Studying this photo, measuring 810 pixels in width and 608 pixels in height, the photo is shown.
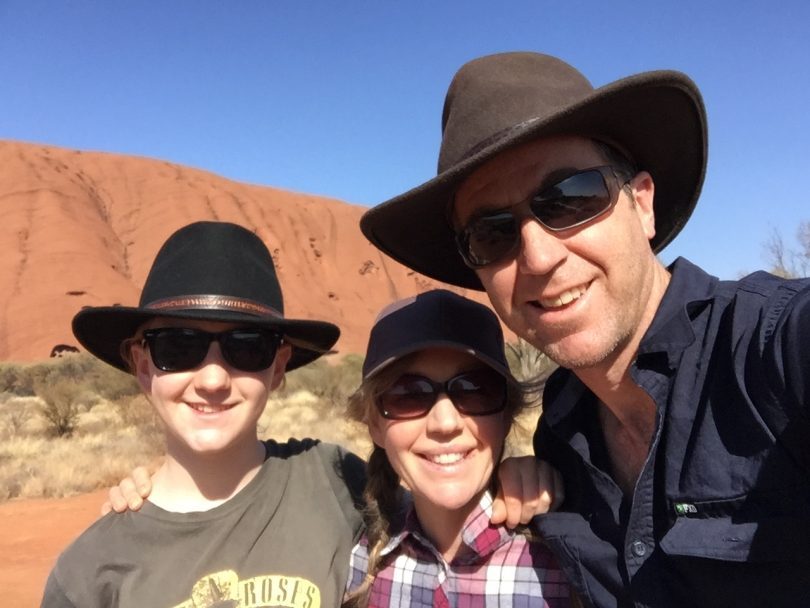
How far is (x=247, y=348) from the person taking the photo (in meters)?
2.38

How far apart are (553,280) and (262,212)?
53.2m

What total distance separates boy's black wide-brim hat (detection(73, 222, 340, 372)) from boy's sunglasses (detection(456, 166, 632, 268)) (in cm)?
97

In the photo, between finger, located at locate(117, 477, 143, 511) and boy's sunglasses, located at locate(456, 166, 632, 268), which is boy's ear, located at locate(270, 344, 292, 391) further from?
boy's sunglasses, located at locate(456, 166, 632, 268)

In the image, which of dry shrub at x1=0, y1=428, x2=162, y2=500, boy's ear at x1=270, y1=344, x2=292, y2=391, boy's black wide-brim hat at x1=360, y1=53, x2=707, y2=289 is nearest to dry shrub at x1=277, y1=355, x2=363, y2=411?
dry shrub at x1=0, y1=428, x2=162, y2=500

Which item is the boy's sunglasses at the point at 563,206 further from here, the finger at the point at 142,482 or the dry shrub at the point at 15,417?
the dry shrub at the point at 15,417

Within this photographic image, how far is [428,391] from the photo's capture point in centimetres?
221

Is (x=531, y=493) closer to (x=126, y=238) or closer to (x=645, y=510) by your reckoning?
(x=645, y=510)

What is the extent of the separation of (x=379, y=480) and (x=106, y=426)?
14.2 metres

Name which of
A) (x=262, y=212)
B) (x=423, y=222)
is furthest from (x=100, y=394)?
(x=262, y=212)

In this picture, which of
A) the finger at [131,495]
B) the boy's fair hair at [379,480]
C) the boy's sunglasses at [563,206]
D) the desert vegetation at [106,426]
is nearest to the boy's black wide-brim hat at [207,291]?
the boy's fair hair at [379,480]

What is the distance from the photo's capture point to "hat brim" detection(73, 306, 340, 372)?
2.31 meters

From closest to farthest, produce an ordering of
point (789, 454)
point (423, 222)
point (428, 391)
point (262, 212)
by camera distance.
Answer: point (789, 454)
point (428, 391)
point (423, 222)
point (262, 212)

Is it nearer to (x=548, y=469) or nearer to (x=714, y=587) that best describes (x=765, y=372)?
(x=714, y=587)

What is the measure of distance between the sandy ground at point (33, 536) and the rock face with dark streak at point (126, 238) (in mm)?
28007
